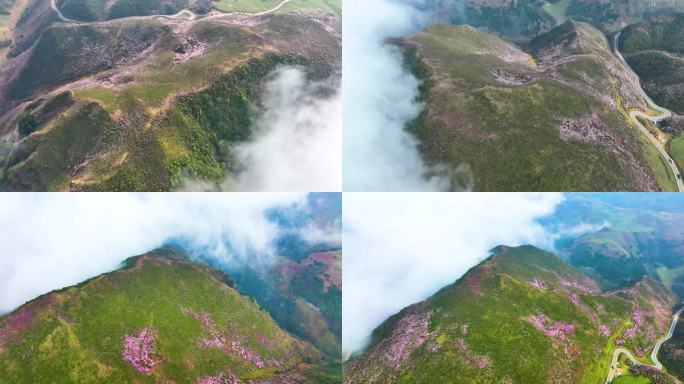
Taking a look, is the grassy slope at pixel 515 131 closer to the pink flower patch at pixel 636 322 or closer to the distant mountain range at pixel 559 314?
the distant mountain range at pixel 559 314

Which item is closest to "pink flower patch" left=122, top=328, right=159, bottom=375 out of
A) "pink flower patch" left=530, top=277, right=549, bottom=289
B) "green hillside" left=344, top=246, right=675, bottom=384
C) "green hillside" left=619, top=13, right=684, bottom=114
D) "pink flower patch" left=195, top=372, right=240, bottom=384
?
"pink flower patch" left=195, top=372, right=240, bottom=384

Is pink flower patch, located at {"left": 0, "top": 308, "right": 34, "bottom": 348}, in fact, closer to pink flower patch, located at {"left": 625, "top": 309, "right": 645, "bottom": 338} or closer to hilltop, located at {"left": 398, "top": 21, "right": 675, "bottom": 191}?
hilltop, located at {"left": 398, "top": 21, "right": 675, "bottom": 191}

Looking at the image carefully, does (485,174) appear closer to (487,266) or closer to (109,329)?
(487,266)

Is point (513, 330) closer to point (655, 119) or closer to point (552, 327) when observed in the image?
point (552, 327)

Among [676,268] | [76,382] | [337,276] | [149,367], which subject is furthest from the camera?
[337,276]

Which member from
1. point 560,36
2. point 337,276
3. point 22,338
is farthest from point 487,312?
point 560,36

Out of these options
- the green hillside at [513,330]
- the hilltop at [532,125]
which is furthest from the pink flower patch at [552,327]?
the hilltop at [532,125]

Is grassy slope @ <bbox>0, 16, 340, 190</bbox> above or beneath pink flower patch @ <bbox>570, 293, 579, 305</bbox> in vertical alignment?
above
